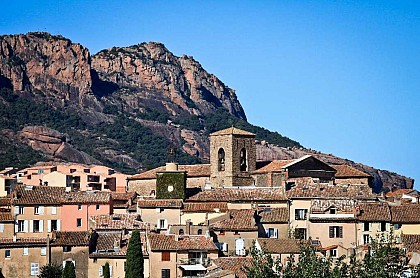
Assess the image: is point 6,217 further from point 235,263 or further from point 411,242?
point 411,242

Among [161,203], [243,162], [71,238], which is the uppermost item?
[243,162]

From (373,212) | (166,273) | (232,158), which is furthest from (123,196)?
(166,273)

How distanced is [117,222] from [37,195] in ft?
34.8

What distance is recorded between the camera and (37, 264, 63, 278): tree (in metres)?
69.6

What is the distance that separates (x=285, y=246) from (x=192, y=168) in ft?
107

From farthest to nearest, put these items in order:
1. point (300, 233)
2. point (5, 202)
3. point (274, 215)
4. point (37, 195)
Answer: point (5, 202), point (37, 195), point (274, 215), point (300, 233)

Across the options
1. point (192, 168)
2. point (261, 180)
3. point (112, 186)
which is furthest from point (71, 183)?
point (261, 180)

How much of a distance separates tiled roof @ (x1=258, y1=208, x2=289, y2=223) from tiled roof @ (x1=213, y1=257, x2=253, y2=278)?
40.8 ft

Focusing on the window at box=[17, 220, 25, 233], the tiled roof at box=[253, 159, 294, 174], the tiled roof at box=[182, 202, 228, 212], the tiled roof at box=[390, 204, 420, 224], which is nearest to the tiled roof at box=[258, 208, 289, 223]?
the tiled roof at box=[182, 202, 228, 212]

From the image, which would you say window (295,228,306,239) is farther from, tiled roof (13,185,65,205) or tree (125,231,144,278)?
tiled roof (13,185,65,205)

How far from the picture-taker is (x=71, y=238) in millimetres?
73125

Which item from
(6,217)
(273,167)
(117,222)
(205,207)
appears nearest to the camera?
(117,222)

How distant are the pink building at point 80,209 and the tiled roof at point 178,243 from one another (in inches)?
591

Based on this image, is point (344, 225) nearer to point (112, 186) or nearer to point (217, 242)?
point (217, 242)
